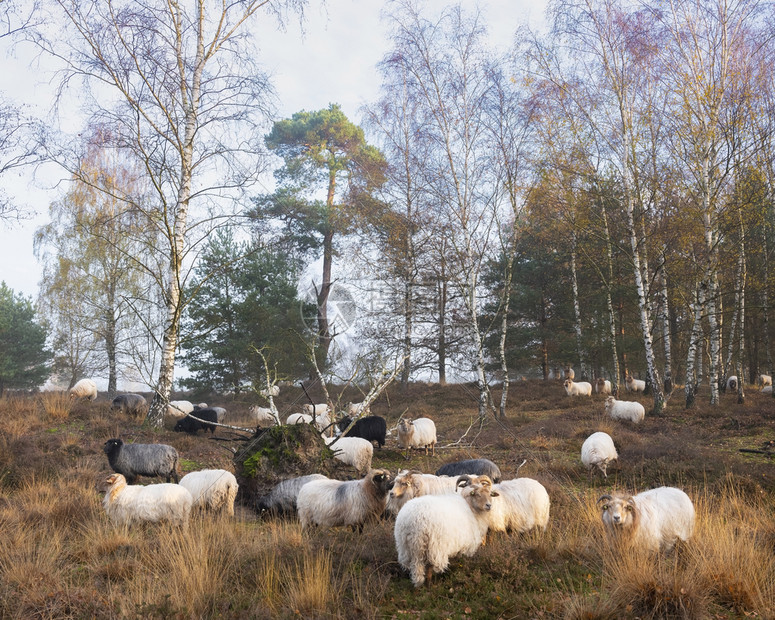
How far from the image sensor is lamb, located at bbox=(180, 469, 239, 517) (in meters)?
7.00

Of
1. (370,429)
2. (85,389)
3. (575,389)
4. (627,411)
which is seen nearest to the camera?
(370,429)

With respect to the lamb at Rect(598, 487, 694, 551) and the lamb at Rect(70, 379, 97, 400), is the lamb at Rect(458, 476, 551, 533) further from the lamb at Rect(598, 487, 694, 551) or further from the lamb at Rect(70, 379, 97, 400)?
the lamb at Rect(70, 379, 97, 400)

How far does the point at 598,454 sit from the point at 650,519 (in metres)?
4.00

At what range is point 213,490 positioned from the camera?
706 centimetres

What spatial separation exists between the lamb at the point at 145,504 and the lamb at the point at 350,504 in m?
1.53

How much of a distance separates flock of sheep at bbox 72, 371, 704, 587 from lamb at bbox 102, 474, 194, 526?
12 mm

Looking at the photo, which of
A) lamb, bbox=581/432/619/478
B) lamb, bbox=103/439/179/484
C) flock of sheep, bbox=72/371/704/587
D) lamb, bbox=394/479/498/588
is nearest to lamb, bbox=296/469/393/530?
flock of sheep, bbox=72/371/704/587

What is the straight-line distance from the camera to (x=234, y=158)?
13.0 m

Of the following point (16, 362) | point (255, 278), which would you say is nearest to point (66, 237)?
point (16, 362)

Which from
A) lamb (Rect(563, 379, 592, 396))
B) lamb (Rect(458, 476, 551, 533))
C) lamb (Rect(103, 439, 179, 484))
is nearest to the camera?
lamb (Rect(458, 476, 551, 533))

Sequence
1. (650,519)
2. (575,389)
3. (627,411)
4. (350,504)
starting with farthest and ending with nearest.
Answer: (575,389)
(627,411)
(350,504)
(650,519)

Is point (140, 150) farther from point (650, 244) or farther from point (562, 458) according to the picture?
point (650, 244)

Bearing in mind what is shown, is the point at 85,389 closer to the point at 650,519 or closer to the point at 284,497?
the point at 284,497

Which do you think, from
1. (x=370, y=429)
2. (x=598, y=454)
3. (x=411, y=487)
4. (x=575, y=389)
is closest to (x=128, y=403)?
(x=370, y=429)
